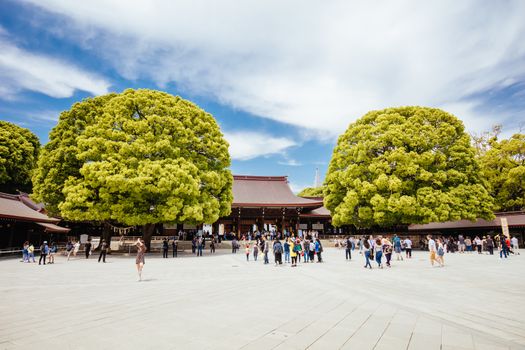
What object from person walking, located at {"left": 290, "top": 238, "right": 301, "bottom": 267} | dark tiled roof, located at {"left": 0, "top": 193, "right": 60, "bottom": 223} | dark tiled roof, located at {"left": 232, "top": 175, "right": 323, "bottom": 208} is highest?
dark tiled roof, located at {"left": 232, "top": 175, "right": 323, "bottom": 208}

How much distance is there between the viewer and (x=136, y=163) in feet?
71.8

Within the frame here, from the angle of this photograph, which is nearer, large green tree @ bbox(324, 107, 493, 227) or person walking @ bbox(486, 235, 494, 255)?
person walking @ bbox(486, 235, 494, 255)

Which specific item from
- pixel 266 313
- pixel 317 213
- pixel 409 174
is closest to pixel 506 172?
pixel 409 174

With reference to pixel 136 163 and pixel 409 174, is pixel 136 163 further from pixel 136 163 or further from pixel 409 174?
pixel 409 174

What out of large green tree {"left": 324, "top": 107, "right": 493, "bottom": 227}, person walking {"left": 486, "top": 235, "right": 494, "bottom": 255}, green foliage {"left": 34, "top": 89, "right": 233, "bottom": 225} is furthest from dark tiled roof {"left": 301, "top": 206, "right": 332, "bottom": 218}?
person walking {"left": 486, "top": 235, "right": 494, "bottom": 255}

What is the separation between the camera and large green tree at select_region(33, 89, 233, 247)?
21.2 m

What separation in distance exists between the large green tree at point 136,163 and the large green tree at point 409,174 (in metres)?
12.5

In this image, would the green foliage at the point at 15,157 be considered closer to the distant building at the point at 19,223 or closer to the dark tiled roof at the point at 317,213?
the distant building at the point at 19,223

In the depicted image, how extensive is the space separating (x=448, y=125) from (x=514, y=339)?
28.6 meters

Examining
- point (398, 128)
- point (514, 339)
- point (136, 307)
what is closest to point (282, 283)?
point (136, 307)

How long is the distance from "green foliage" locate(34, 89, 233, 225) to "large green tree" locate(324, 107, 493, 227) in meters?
12.5

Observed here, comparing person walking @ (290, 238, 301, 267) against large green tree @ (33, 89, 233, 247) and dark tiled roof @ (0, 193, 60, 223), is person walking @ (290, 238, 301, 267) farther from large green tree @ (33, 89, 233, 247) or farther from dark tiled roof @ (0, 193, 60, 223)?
dark tiled roof @ (0, 193, 60, 223)

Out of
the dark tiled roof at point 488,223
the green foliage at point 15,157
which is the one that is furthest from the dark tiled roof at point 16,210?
the dark tiled roof at point 488,223

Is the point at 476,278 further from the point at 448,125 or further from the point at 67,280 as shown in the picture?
the point at 448,125
